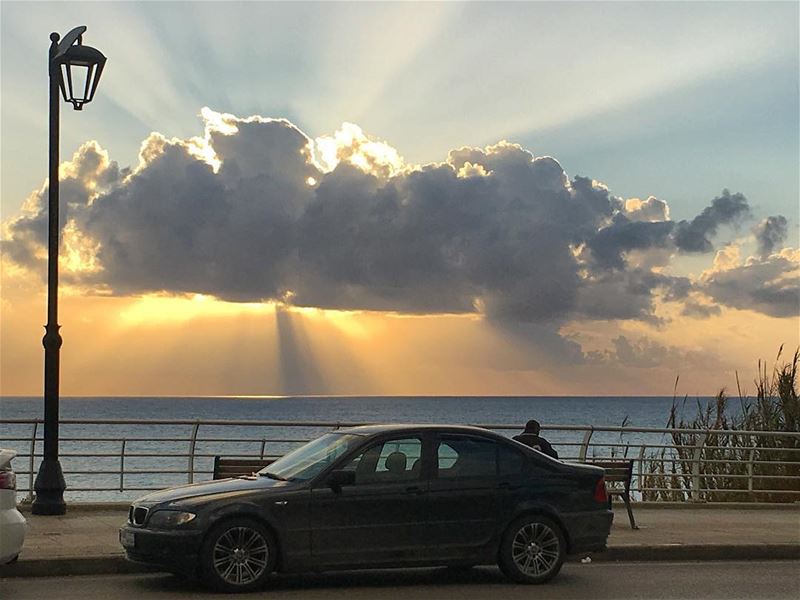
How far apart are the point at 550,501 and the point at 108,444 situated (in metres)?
82.4

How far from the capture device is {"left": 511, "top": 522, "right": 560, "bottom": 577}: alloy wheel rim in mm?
12773

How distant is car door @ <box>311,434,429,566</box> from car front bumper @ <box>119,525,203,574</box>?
3.78ft

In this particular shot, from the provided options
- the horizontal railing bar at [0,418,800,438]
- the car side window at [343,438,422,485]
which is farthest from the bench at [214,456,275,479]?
the car side window at [343,438,422,485]

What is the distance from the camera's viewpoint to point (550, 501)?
1288cm

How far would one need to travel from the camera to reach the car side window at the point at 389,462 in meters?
12.4

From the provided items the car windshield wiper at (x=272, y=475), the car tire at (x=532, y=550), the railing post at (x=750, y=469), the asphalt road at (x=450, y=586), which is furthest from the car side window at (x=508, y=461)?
the railing post at (x=750, y=469)

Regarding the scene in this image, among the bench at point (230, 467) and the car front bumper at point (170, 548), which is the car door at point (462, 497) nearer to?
the car front bumper at point (170, 548)

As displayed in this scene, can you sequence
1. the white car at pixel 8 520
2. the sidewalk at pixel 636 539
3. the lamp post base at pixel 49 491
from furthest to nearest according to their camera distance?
Result: the lamp post base at pixel 49 491 → the sidewalk at pixel 636 539 → the white car at pixel 8 520

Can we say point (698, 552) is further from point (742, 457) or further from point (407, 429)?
point (742, 457)

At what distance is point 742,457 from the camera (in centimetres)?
2350

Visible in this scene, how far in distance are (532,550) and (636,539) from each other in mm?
3587

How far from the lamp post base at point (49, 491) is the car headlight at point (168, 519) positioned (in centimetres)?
533

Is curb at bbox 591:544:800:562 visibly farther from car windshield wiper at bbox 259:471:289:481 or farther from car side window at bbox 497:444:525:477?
car windshield wiper at bbox 259:471:289:481

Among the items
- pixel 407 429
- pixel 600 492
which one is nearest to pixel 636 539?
pixel 600 492
